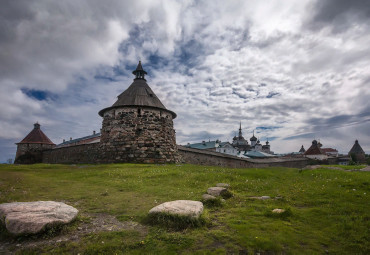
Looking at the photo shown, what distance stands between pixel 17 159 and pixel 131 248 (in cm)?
4751

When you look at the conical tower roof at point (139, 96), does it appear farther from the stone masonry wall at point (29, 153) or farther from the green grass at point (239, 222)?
the stone masonry wall at point (29, 153)

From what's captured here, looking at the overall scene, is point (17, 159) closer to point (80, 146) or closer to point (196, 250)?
Answer: point (80, 146)

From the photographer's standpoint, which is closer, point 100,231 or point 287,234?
point 287,234

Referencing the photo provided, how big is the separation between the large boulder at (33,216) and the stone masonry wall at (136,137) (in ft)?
51.3

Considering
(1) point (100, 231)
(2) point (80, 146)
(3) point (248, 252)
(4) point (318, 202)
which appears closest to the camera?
(3) point (248, 252)

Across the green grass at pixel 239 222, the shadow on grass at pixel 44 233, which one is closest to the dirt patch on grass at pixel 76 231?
the shadow on grass at pixel 44 233

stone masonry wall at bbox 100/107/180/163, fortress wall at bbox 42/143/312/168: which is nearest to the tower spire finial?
stone masonry wall at bbox 100/107/180/163

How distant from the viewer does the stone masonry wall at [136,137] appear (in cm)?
2094

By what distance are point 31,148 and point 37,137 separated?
2.53 m

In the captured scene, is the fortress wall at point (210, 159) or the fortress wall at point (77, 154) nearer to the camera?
the fortress wall at point (77, 154)

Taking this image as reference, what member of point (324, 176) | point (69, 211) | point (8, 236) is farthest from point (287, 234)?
point (324, 176)

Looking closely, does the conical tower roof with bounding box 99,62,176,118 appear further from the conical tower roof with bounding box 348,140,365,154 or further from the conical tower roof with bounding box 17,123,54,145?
the conical tower roof with bounding box 348,140,365,154

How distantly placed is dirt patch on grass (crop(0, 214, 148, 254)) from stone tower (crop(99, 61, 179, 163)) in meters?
15.2

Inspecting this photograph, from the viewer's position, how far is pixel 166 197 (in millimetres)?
7762
